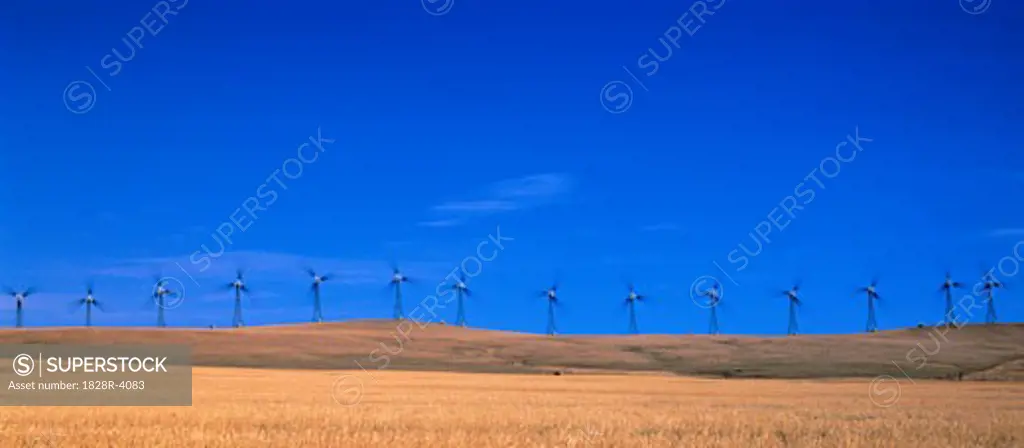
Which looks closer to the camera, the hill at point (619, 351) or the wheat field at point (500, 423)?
the wheat field at point (500, 423)

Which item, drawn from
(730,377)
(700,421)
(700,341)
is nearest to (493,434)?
(700,421)

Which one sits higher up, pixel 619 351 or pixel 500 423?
pixel 619 351

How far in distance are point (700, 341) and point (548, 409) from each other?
9236 centimetres

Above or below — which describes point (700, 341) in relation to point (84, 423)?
above

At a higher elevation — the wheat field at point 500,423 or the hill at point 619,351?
the hill at point 619,351

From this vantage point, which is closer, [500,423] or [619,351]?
[500,423]

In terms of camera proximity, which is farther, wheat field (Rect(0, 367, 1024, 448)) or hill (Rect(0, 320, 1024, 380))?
hill (Rect(0, 320, 1024, 380))

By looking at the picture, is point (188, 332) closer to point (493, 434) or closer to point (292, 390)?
point (292, 390)

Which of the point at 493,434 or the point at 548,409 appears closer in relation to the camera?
the point at 493,434

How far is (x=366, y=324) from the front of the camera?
17038 cm

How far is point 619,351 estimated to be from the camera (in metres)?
120

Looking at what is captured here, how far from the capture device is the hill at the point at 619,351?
10044 centimetres

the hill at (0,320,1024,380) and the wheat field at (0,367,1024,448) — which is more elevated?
the hill at (0,320,1024,380)

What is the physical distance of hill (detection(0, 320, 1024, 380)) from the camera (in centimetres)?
10044
